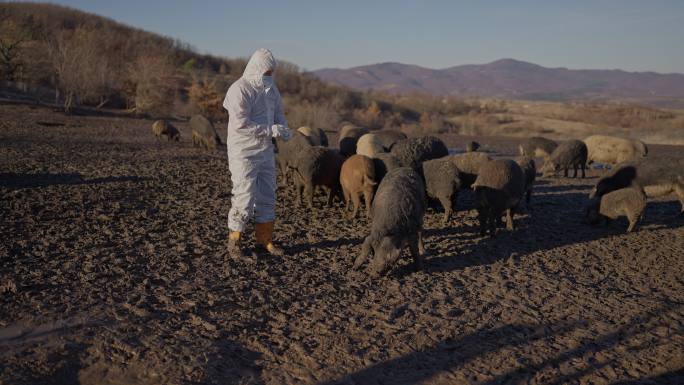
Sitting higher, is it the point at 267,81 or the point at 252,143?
the point at 267,81

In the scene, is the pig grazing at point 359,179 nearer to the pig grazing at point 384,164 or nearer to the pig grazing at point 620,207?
the pig grazing at point 384,164

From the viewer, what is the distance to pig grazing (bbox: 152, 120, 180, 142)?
61.5 feet

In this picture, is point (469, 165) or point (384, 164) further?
point (469, 165)

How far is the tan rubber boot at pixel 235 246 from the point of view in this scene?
648cm

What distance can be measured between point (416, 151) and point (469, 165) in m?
1.17

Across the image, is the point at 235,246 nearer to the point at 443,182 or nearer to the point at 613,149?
the point at 443,182

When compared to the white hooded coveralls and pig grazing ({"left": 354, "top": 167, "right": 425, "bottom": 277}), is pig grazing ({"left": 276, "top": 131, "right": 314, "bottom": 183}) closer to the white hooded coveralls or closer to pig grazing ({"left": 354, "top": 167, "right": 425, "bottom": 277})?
the white hooded coveralls

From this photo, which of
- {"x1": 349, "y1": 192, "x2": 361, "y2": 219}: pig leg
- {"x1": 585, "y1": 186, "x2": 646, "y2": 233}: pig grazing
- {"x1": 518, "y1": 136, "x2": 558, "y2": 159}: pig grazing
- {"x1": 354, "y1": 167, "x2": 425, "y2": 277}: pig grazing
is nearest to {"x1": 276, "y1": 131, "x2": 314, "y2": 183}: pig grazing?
{"x1": 349, "y1": 192, "x2": 361, "y2": 219}: pig leg

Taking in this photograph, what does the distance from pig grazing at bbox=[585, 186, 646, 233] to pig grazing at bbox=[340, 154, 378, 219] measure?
3.89m

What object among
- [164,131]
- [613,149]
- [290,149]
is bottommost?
[164,131]

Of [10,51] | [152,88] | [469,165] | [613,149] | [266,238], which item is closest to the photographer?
[266,238]

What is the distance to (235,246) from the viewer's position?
6539 millimetres

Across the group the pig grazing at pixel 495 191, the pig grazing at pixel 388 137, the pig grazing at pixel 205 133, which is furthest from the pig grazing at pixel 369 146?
the pig grazing at pixel 205 133

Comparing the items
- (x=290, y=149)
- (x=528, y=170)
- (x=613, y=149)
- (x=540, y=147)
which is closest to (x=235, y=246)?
(x=290, y=149)
